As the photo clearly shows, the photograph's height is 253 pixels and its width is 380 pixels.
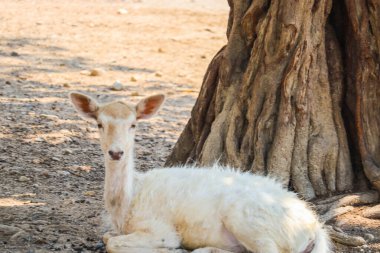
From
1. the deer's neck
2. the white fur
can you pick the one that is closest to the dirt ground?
the deer's neck

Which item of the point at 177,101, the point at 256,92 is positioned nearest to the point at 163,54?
the point at 177,101

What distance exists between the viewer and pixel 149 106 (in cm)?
683

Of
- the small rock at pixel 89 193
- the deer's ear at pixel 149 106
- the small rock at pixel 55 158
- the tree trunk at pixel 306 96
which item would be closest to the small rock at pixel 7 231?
the deer's ear at pixel 149 106

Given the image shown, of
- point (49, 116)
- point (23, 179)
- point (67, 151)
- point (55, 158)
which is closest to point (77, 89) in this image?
point (49, 116)

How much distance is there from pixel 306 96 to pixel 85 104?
2087 mm

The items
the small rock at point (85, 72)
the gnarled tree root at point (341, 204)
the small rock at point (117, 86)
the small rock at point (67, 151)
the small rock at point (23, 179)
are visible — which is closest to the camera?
the gnarled tree root at point (341, 204)

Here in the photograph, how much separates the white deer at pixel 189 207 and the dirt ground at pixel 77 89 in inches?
18.5

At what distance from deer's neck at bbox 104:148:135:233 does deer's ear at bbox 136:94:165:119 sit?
37 centimetres

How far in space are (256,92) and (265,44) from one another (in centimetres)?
46

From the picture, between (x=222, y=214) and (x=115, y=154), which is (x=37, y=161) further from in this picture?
(x=222, y=214)

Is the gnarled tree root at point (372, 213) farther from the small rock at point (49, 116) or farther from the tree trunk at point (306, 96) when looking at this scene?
the small rock at point (49, 116)

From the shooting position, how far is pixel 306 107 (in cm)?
743

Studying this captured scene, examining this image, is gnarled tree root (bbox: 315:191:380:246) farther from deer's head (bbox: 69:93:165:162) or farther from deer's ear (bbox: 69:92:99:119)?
deer's ear (bbox: 69:92:99:119)

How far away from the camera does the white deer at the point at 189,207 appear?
6.15m
